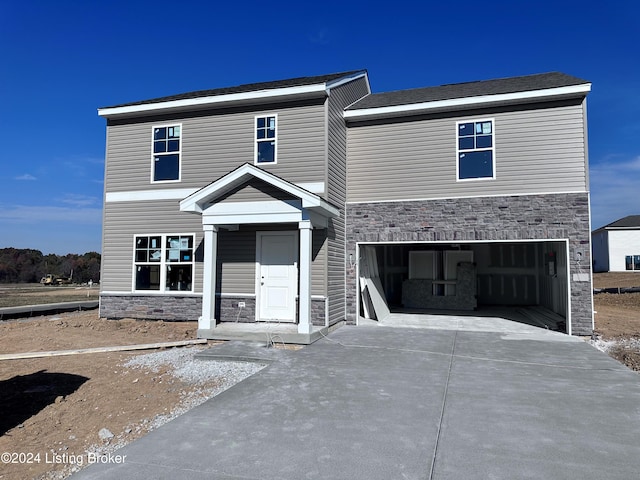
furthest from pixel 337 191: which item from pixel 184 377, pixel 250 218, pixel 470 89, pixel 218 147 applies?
pixel 184 377

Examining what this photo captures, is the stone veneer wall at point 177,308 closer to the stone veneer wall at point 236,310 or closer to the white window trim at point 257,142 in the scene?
the stone veneer wall at point 236,310

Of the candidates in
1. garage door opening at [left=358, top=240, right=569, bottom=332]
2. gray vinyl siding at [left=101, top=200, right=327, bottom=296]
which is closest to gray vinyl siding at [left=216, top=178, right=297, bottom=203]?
gray vinyl siding at [left=101, top=200, right=327, bottom=296]

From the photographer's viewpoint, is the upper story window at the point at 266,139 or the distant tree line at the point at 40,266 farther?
the distant tree line at the point at 40,266

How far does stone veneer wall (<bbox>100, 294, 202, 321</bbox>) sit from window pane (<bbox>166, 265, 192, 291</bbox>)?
0.87 feet

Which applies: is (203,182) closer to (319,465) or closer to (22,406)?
(22,406)

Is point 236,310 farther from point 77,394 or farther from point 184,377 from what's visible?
point 77,394

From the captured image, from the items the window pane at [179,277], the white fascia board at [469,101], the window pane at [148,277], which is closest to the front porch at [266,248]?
the window pane at [179,277]

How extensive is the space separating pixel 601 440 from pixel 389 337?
5.33m

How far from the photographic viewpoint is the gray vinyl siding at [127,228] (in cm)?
1098

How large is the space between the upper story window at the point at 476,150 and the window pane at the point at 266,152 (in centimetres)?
458

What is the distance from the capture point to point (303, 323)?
8.55 meters

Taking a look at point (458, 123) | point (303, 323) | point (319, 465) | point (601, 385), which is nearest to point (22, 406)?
point (319, 465)

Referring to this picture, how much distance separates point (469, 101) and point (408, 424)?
8.33 meters

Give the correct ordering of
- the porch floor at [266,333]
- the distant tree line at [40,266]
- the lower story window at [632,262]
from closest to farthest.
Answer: the porch floor at [266,333] → the lower story window at [632,262] → the distant tree line at [40,266]
